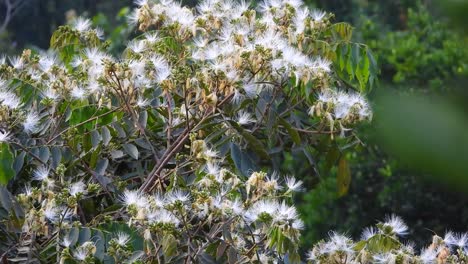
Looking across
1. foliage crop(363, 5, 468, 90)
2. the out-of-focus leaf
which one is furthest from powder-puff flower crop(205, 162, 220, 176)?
foliage crop(363, 5, 468, 90)

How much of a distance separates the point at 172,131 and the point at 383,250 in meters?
0.89

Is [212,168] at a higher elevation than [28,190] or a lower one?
higher

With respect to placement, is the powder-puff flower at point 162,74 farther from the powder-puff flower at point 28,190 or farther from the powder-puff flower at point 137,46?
the powder-puff flower at point 28,190

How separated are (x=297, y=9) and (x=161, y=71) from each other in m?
0.65

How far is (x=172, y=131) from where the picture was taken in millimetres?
2969

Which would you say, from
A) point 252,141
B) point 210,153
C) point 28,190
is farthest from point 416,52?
point 28,190

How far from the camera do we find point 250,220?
234cm

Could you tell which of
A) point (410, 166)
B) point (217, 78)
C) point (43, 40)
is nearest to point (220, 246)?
point (217, 78)

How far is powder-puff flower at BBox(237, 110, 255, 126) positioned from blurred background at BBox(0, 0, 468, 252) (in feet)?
1.10

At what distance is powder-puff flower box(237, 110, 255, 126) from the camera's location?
9.43 feet

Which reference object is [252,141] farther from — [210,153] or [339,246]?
[339,246]

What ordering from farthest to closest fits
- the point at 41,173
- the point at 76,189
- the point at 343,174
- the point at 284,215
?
the point at 343,174 → the point at 41,173 → the point at 76,189 → the point at 284,215

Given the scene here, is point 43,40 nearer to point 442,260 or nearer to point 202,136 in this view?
point 202,136

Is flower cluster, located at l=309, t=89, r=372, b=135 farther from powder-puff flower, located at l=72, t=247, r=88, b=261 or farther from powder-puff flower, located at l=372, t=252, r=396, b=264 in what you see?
powder-puff flower, located at l=72, t=247, r=88, b=261
